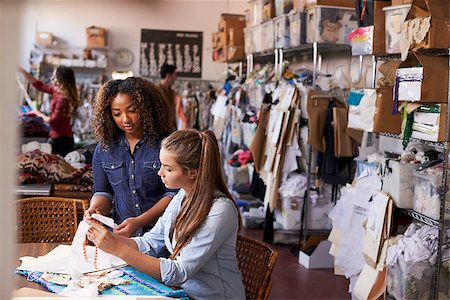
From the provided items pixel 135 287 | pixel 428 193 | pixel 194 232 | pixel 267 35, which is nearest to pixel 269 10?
pixel 267 35

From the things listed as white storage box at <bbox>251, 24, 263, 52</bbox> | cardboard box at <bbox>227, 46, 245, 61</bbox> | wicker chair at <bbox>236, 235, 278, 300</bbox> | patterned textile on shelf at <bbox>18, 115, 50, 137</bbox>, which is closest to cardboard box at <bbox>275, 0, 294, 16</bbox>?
white storage box at <bbox>251, 24, 263, 52</bbox>

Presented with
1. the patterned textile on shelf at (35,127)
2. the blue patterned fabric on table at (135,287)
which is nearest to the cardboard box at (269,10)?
the patterned textile on shelf at (35,127)

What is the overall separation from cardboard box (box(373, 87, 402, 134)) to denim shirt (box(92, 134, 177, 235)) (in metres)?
1.55

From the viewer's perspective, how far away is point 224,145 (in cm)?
784

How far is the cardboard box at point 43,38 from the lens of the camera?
31.5 feet

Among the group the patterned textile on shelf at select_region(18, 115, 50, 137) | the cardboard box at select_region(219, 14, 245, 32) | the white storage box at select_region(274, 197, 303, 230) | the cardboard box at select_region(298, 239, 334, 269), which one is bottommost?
the cardboard box at select_region(298, 239, 334, 269)

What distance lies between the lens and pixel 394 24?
3738 mm

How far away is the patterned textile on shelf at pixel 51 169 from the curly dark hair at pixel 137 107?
1.44m

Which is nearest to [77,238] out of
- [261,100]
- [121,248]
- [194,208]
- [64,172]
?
[121,248]

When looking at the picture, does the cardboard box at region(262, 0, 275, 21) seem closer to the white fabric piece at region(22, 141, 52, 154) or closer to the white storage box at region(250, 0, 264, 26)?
the white storage box at region(250, 0, 264, 26)

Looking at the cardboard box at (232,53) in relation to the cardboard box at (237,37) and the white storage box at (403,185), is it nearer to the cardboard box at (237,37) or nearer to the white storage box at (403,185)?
the cardboard box at (237,37)

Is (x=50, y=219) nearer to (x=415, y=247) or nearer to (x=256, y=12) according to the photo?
(x=415, y=247)

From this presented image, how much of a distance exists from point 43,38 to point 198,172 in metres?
8.06

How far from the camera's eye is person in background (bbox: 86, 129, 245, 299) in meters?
2.07
